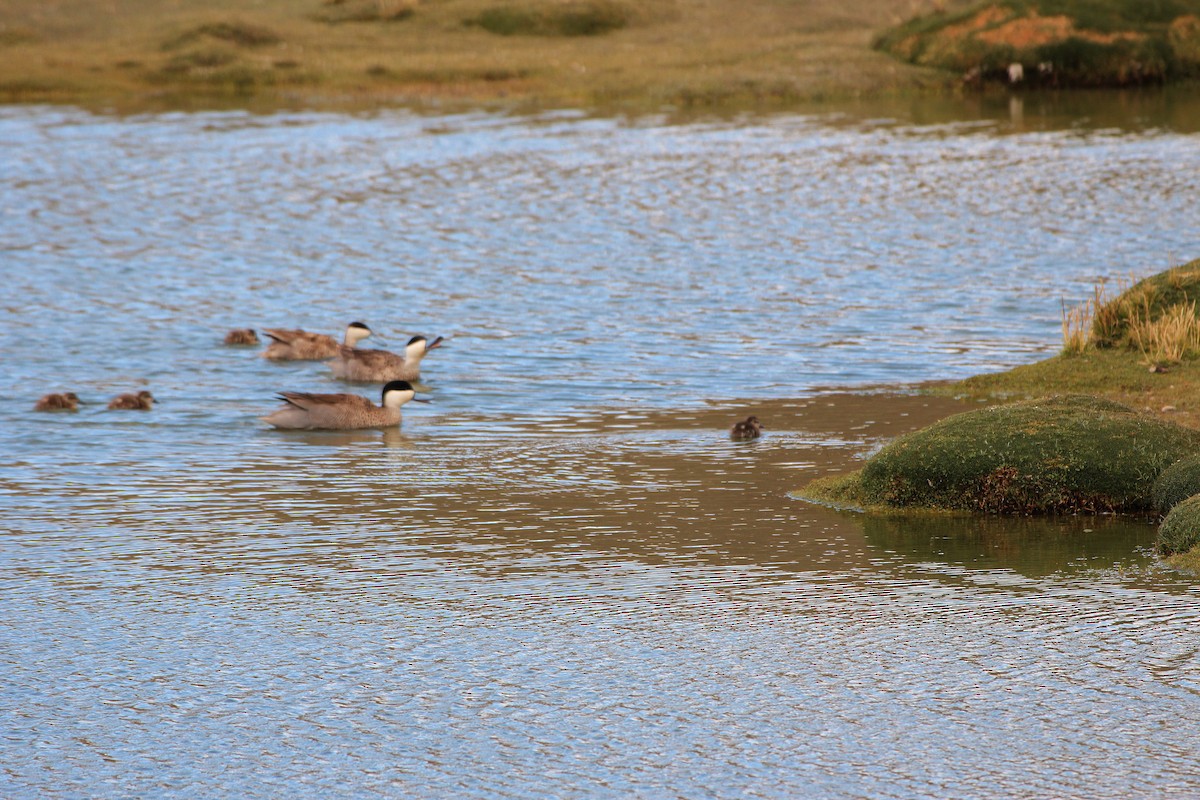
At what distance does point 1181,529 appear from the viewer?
35.2ft

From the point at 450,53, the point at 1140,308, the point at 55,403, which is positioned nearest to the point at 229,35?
the point at 450,53

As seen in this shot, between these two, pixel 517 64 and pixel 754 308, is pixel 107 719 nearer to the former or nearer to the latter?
pixel 754 308

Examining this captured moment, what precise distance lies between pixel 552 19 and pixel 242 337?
34.8 meters

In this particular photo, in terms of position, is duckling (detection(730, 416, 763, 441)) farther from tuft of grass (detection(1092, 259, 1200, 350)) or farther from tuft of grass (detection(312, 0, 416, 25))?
tuft of grass (detection(312, 0, 416, 25))

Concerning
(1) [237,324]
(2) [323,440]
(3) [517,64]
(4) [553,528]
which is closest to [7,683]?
(4) [553,528]

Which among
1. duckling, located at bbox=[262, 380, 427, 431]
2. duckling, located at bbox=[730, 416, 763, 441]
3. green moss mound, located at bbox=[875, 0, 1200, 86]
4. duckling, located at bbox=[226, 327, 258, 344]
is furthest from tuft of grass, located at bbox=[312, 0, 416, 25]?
duckling, located at bbox=[730, 416, 763, 441]

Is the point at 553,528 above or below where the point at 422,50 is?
below

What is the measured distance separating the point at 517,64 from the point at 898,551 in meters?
39.9

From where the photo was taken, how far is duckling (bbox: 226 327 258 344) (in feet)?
66.7

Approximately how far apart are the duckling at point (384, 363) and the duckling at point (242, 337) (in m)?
2.07

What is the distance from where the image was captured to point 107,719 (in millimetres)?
8508

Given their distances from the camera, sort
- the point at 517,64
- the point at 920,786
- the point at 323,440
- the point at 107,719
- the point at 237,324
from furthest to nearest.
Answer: the point at 517,64 → the point at 237,324 → the point at 323,440 → the point at 107,719 → the point at 920,786

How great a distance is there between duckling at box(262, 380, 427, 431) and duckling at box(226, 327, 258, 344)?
13.1 ft

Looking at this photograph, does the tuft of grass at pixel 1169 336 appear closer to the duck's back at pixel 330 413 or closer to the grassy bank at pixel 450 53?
the duck's back at pixel 330 413
